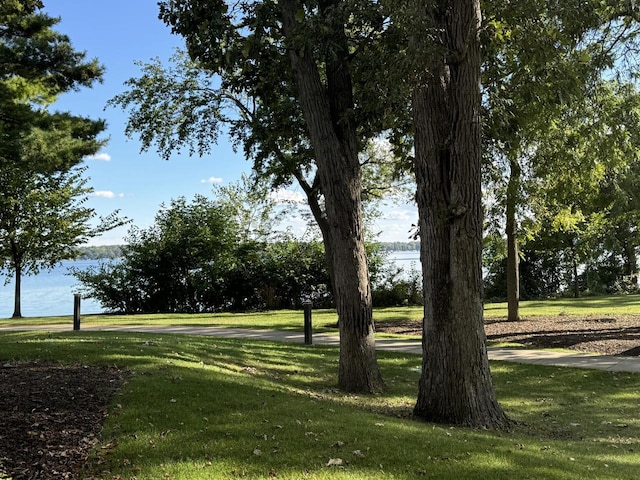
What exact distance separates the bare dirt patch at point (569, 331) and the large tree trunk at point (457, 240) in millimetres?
6374

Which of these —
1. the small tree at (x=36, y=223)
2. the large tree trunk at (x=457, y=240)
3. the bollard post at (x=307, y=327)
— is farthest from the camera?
the small tree at (x=36, y=223)

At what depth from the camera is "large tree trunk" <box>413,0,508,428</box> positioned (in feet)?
22.9

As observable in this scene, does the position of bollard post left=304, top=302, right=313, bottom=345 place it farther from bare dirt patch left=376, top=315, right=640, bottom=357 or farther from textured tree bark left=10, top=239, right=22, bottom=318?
textured tree bark left=10, top=239, right=22, bottom=318

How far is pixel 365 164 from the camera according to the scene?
18594 mm

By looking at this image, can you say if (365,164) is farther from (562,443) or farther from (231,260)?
(562,443)

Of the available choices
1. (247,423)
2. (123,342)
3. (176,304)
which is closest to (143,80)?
(123,342)

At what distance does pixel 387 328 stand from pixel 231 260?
391 inches

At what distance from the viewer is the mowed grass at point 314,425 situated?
4547 millimetres

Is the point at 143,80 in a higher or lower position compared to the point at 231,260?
higher

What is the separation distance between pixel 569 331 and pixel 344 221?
8455mm

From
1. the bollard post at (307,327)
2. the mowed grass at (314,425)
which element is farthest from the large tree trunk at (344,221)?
the bollard post at (307,327)

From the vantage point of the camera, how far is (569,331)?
14.3m

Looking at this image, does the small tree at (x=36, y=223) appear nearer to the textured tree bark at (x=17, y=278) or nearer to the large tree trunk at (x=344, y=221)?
the textured tree bark at (x=17, y=278)

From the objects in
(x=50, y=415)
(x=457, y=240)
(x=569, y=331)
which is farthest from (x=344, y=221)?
(x=569, y=331)
